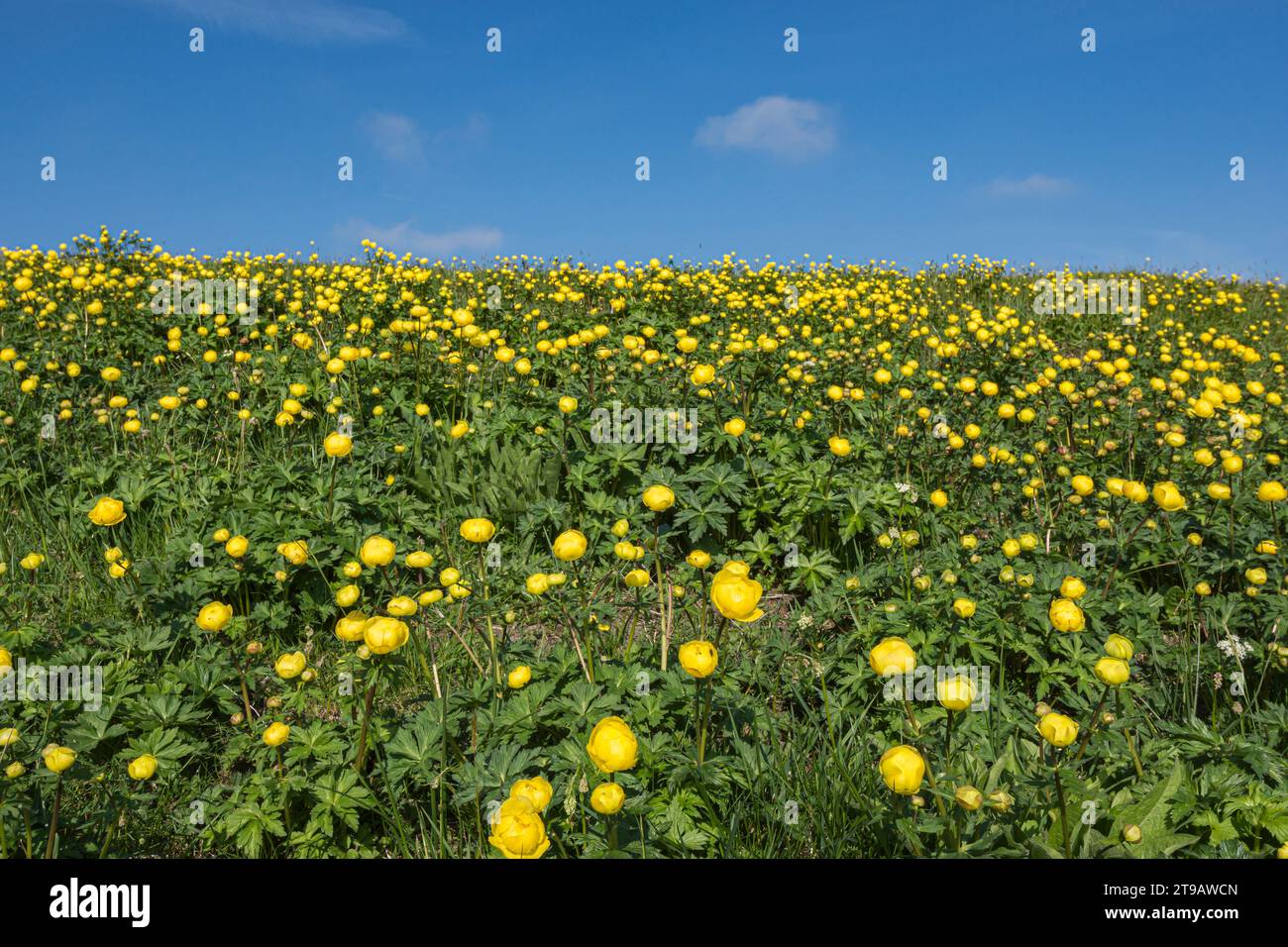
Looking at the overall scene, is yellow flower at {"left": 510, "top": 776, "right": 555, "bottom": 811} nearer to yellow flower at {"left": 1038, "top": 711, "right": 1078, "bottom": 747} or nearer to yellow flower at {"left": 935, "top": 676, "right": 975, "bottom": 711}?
yellow flower at {"left": 935, "top": 676, "right": 975, "bottom": 711}

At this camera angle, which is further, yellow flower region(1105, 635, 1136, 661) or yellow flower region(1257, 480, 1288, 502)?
yellow flower region(1257, 480, 1288, 502)

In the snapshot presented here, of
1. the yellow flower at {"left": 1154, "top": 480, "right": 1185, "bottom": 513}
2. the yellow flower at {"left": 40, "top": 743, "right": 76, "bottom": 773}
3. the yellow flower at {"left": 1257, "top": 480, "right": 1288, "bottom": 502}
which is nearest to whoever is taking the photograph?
the yellow flower at {"left": 40, "top": 743, "right": 76, "bottom": 773}

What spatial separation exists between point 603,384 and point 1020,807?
3.60m

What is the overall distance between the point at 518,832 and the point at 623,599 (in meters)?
2.10

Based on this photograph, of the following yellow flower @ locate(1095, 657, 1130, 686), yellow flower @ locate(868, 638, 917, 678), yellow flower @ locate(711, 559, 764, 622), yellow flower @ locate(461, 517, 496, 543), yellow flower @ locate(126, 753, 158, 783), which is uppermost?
yellow flower @ locate(461, 517, 496, 543)

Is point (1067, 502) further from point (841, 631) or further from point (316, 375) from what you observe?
point (316, 375)

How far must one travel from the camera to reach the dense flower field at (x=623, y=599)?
1881mm

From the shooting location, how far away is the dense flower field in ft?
6.17

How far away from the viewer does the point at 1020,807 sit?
175cm

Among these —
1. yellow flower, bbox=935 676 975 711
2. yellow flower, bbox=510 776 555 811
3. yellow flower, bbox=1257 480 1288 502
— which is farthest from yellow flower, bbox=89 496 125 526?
yellow flower, bbox=1257 480 1288 502

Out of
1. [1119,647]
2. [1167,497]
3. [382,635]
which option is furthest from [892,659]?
[1167,497]

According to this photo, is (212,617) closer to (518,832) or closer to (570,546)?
(570,546)

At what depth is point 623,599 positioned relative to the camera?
11.3 feet
